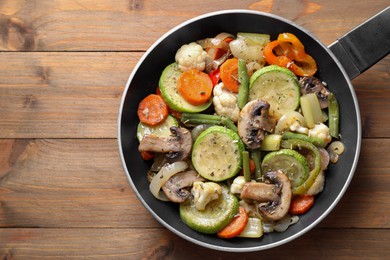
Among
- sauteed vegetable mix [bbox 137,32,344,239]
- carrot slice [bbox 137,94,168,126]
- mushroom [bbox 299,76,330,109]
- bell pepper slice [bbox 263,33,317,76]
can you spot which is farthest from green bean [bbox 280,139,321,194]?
carrot slice [bbox 137,94,168,126]

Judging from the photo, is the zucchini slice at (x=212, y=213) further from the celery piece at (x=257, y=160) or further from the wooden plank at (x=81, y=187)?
the wooden plank at (x=81, y=187)

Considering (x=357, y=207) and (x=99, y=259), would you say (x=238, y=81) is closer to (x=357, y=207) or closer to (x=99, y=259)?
(x=357, y=207)

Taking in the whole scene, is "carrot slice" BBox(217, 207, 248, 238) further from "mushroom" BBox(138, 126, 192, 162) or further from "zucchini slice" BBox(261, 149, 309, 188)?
"mushroom" BBox(138, 126, 192, 162)

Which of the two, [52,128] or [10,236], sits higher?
[52,128]

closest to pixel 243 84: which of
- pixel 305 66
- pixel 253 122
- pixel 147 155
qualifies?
pixel 253 122

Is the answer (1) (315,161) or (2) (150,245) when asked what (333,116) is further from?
(2) (150,245)

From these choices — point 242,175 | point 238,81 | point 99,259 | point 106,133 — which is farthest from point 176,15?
point 99,259

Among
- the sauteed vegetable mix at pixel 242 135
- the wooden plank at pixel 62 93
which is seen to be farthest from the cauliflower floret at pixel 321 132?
the wooden plank at pixel 62 93
